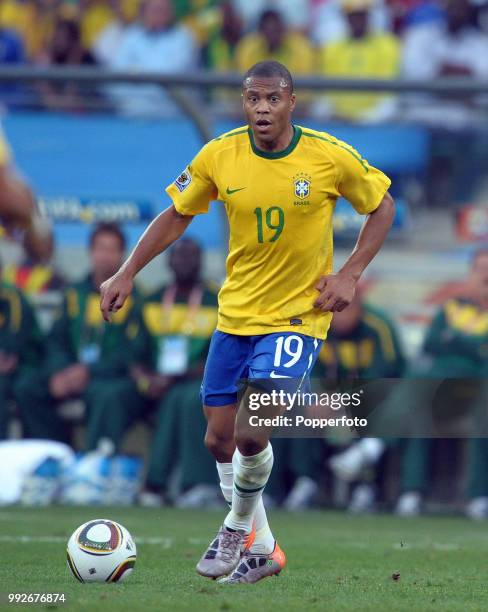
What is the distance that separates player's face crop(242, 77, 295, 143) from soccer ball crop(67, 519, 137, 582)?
71.7 inches

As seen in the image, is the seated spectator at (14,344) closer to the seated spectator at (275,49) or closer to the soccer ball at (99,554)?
the seated spectator at (275,49)

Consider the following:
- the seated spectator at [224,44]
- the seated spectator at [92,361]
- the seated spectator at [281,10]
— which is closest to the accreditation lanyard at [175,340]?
the seated spectator at [92,361]

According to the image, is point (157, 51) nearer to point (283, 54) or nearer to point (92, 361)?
point (283, 54)

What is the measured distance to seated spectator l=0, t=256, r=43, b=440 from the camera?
1097cm

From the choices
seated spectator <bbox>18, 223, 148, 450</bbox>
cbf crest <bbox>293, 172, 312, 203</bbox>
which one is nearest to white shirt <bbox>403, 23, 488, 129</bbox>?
seated spectator <bbox>18, 223, 148, 450</bbox>

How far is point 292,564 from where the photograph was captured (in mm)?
6969

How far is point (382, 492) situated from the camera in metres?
10.8

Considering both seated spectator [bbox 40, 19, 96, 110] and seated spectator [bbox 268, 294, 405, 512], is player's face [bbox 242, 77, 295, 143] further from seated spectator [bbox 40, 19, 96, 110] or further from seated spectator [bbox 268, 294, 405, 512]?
seated spectator [bbox 40, 19, 96, 110]

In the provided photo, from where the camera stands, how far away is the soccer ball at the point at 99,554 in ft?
19.2

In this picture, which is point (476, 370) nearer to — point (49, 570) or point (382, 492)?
point (382, 492)

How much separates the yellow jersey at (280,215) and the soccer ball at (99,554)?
40.7 inches

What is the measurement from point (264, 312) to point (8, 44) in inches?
364

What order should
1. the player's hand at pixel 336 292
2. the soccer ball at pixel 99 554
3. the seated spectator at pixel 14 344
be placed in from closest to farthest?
the soccer ball at pixel 99 554
the player's hand at pixel 336 292
the seated spectator at pixel 14 344

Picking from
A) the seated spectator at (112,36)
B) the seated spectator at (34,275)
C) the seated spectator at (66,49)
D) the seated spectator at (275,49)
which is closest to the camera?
the seated spectator at (34,275)
